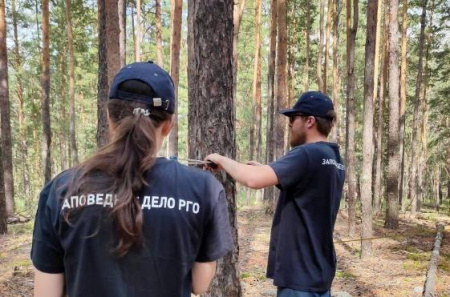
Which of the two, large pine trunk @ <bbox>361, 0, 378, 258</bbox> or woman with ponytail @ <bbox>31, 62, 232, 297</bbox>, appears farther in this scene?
large pine trunk @ <bbox>361, 0, 378, 258</bbox>

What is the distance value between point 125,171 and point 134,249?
262 millimetres

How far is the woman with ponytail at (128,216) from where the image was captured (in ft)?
4.49

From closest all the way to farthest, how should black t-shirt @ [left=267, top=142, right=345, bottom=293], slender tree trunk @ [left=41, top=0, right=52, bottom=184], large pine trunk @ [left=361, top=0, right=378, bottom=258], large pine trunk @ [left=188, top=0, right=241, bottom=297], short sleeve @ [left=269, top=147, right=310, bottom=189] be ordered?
1. short sleeve @ [left=269, top=147, right=310, bottom=189]
2. black t-shirt @ [left=267, top=142, right=345, bottom=293]
3. large pine trunk @ [left=188, top=0, right=241, bottom=297]
4. large pine trunk @ [left=361, top=0, right=378, bottom=258]
5. slender tree trunk @ [left=41, top=0, right=52, bottom=184]

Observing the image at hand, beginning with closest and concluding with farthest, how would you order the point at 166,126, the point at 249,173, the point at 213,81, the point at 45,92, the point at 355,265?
A: the point at 166,126 < the point at 249,173 < the point at 213,81 < the point at 355,265 < the point at 45,92

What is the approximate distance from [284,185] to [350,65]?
9768mm

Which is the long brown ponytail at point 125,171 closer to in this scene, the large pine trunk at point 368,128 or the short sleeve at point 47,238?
the short sleeve at point 47,238

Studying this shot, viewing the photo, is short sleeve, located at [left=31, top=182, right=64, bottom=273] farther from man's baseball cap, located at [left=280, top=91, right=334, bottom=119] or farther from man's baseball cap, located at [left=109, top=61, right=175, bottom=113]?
man's baseball cap, located at [left=280, top=91, right=334, bottom=119]

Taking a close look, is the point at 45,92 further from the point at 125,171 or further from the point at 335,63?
the point at 125,171

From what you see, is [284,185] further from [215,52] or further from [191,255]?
[215,52]

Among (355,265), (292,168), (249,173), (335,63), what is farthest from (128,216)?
(335,63)

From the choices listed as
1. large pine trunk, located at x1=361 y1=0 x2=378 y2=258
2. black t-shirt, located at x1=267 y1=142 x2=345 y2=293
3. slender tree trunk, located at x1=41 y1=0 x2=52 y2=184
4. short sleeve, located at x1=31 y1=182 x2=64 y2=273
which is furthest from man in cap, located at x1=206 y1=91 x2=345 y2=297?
slender tree trunk, located at x1=41 y1=0 x2=52 y2=184

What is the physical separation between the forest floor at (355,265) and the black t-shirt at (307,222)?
387 cm

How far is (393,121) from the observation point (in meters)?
12.4

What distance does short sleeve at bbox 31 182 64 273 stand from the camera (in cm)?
141
